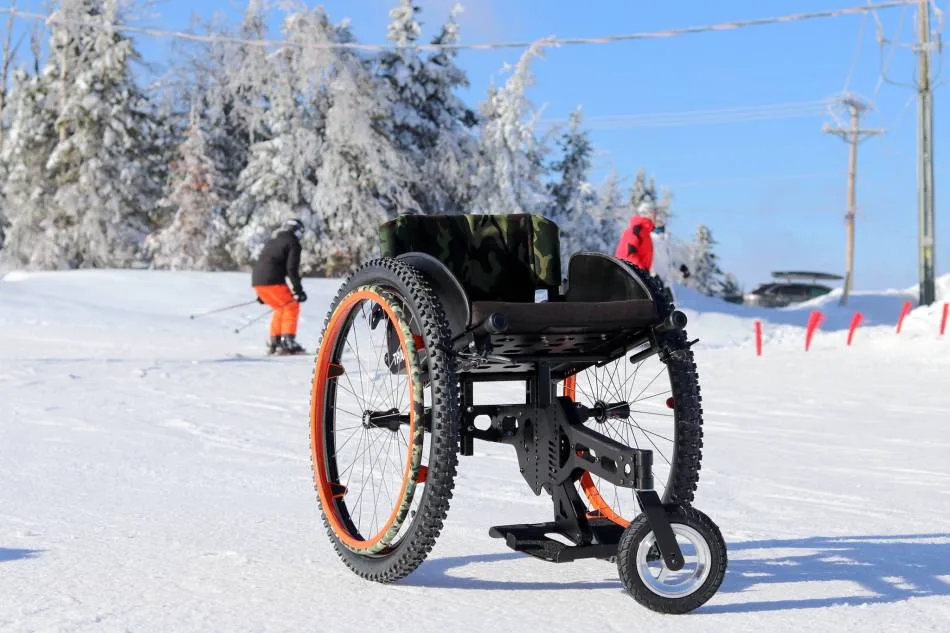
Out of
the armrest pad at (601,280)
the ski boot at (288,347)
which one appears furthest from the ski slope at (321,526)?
the ski boot at (288,347)

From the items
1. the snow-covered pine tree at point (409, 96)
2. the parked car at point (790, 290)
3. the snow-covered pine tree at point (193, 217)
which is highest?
the snow-covered pine tree at point (409, 96)

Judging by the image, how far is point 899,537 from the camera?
4543mm

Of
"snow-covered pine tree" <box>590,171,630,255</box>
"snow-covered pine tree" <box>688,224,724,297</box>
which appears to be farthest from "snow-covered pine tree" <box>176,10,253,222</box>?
"snow-covered pine tree" <box>688,224,724,297</box>

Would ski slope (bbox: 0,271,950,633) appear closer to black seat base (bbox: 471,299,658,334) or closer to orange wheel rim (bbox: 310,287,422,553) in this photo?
orange wheel rim (bbox: 310,287,422,553)

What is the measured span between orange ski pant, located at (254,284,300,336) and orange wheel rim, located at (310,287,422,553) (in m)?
10.7

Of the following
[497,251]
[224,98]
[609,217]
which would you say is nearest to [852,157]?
[609,217]

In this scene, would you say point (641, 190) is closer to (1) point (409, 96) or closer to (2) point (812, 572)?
(1) point (409, 96)

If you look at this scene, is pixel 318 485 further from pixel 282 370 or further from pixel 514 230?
pixel 282 370

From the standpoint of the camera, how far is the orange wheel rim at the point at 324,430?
335 centimetres

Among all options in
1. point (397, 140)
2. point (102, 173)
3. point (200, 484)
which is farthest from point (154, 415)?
point (102, 173)

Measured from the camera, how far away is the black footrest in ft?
11.1

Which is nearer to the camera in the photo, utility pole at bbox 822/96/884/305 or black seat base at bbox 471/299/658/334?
black seat base at bbox 471/299/658/334

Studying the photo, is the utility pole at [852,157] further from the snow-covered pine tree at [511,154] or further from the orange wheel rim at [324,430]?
the orange wheel rim at [324,430]

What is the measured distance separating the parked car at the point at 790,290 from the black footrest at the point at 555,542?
63.2 meters
